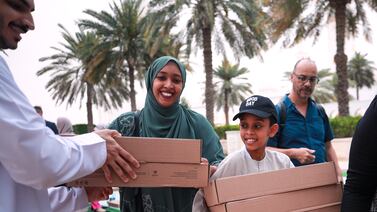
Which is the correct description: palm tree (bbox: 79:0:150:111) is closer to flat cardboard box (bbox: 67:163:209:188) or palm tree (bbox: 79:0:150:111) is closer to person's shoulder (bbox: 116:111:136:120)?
person's shoulder (bbox: 116:111:136:120)

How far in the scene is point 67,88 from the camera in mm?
22812

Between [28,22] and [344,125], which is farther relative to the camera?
[344,125]

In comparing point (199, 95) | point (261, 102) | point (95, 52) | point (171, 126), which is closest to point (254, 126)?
point (261, 102)

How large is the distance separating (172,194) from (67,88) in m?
21.9

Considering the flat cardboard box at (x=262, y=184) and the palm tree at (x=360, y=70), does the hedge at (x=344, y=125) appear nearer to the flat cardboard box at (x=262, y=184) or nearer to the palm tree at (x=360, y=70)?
the flat cardboard box at (x=262, y=184)

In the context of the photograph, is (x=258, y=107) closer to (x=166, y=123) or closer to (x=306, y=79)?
(x=166, y=123)

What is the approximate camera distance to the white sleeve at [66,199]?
1551 mm

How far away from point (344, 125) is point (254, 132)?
41.7 feet

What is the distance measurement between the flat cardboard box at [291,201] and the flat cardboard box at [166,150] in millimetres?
258

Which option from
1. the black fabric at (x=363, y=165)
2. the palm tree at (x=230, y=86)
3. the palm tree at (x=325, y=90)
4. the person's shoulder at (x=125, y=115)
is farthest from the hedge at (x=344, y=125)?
the palm tree at (x=230, y=86)

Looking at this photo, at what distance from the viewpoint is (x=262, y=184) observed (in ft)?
5.23

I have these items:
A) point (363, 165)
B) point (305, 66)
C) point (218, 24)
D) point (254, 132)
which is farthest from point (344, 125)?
point (363, 165)

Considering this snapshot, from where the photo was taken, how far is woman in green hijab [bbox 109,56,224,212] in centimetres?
215

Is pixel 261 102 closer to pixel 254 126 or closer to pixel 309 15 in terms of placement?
pixel 254 126
